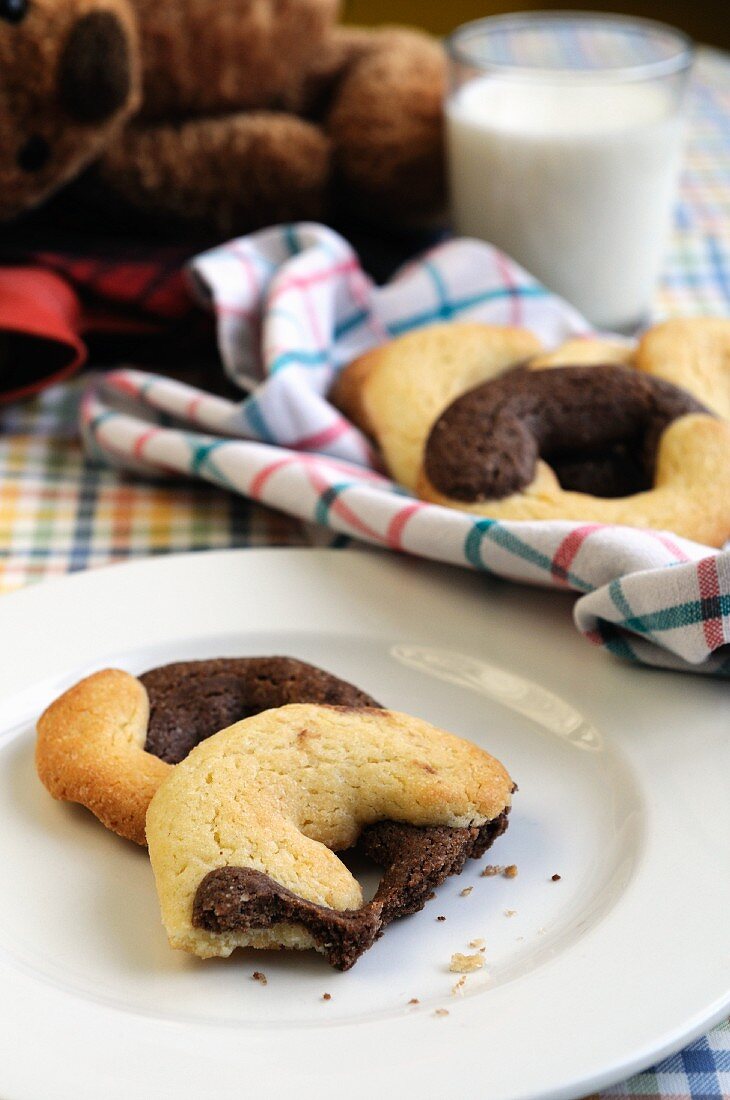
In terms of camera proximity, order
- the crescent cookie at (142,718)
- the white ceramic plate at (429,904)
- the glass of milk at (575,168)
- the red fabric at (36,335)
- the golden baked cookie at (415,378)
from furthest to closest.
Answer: the glass of milk at (575,168), the red fabric at (36,335), the golden baked cookie at (415,378), the crescent cookie at (142,718), the white ceramic plate at (429,904)

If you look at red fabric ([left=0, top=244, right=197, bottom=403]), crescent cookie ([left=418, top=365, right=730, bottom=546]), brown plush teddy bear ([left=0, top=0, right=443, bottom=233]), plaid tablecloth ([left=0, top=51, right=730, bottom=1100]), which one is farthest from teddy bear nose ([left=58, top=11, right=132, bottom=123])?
crescent cookie ([left=418, top=365, right=730, bottom=546])

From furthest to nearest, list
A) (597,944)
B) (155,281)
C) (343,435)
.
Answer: (155,281) → (343,435) → (597,944)

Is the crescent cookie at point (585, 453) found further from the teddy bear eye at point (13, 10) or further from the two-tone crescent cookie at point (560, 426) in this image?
the teddy bear eye at point (13, 10)

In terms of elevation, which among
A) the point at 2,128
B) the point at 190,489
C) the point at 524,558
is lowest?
the point at 190,489

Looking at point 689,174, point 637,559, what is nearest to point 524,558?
point 637,559

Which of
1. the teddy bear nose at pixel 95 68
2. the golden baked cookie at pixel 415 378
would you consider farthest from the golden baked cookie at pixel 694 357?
the teddy bear nose at pixel 95 68

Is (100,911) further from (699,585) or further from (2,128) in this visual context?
(2,128)

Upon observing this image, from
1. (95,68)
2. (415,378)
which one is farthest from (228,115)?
(415,378)
